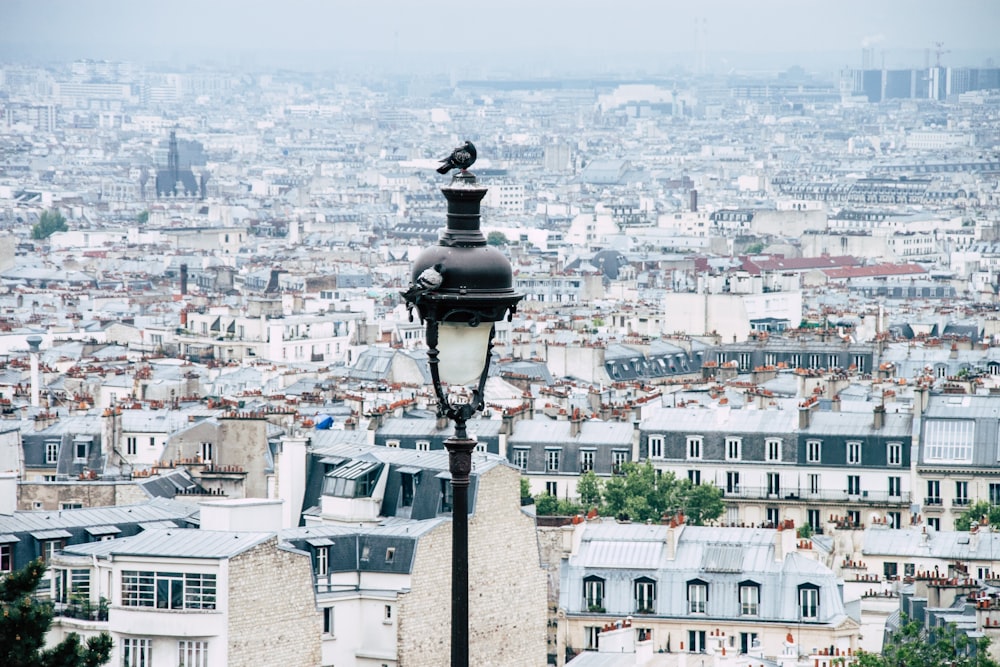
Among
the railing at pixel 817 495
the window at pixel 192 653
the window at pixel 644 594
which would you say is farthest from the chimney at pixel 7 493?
the railing at pixel 817 495

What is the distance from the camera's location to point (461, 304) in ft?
33.2

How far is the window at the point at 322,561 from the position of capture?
23547 mm

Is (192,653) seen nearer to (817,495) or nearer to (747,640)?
(747,640)

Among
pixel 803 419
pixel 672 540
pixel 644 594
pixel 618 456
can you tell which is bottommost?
pixel 618 456

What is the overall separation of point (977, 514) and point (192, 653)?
18349 mm

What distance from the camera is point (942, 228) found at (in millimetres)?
160875

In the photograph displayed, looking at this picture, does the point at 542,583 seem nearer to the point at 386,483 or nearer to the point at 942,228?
the point at 386,483

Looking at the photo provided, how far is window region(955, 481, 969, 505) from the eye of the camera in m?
39.4

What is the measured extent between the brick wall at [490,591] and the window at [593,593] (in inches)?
150

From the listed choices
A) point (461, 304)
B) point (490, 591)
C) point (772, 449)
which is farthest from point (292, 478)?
point (461, 304)

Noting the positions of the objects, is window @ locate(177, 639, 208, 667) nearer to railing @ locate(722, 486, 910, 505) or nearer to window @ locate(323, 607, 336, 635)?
window @ locate(323, 607, 336, 635)

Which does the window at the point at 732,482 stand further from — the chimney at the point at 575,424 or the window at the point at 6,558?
the window at the point at 6,558

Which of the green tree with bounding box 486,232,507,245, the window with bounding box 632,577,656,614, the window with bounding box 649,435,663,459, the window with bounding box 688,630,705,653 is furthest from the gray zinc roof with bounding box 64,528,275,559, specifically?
the green tree with bounding box 486,232,507,245

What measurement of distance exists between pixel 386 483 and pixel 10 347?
46.4 metres
